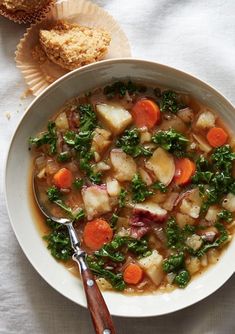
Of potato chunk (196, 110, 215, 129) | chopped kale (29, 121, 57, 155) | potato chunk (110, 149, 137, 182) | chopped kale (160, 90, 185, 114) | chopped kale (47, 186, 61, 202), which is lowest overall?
chopped kale (47, 186, 61, 202)

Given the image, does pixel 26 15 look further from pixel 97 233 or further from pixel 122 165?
pixel 97 233

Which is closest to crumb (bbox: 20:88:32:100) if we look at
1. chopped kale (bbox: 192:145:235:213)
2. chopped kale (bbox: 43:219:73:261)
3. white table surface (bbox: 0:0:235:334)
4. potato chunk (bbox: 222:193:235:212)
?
white table surface (bbox: 0:0:235:334)

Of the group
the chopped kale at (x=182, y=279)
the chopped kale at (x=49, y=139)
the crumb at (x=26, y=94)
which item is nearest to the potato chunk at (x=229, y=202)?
the chopped kale at (x=182, y=279)

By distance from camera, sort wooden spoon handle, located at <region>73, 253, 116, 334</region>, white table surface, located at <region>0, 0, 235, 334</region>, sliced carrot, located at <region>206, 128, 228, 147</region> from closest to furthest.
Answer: wooden spoon handle, located at <region>73, 253, 116, 334</region>, sliced carrot, located at <region>206, 128, 228, 147</region>, white table surface, located at <region>0, 0, 235, 334</region>

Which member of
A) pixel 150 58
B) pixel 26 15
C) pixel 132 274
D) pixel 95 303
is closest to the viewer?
pixel 95 303

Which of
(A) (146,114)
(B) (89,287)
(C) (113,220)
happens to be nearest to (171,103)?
(A) (146,114)

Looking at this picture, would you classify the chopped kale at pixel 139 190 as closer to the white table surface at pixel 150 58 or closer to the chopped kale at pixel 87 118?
the chopped kale at pixel 87 118

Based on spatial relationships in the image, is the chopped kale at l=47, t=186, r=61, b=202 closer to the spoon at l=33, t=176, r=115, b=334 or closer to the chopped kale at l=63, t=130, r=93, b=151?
the spoon at l=33, t=176, r=115, b=334
